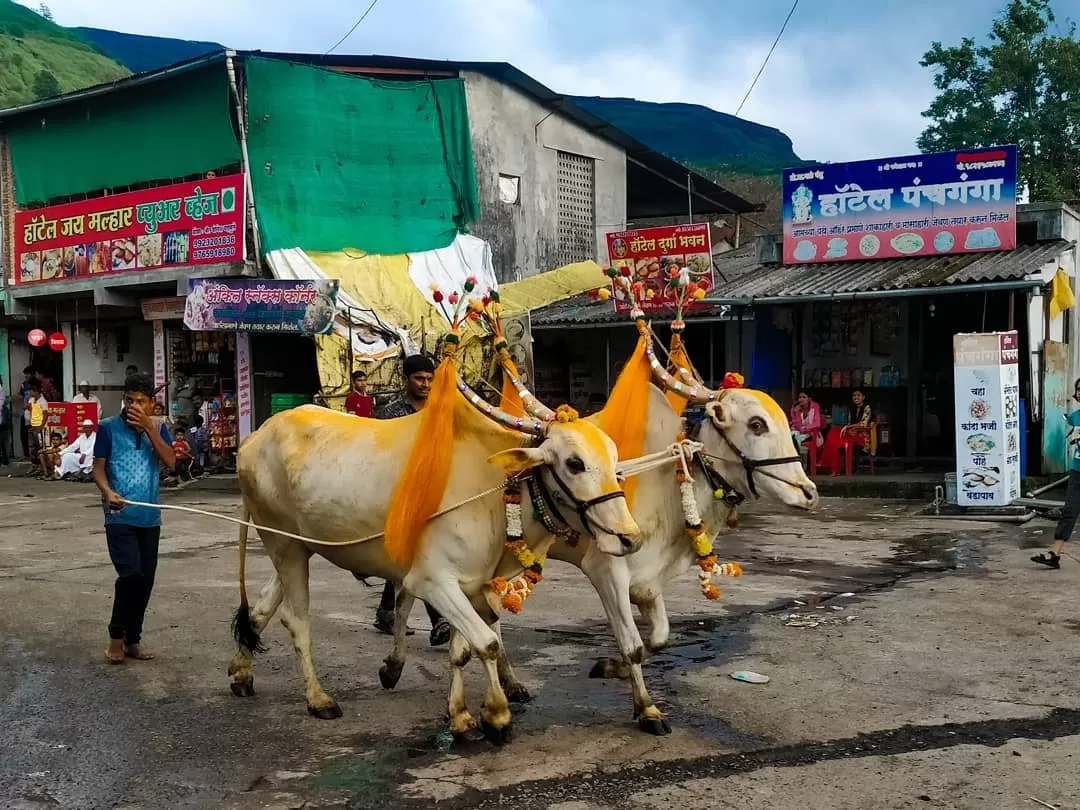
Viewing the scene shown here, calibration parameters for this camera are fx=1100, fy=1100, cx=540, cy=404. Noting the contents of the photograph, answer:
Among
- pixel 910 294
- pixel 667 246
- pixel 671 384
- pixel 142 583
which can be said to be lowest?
pixel 142 583

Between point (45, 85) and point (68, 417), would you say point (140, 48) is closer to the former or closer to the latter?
point (45, 85)

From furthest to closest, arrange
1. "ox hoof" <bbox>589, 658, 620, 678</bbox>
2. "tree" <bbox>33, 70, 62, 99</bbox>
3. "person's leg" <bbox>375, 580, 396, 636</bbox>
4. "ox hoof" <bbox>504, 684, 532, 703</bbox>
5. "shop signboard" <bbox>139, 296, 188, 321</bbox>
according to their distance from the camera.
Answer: "tree" <bbox>33, 70, 62, 99</bbox> → "shop signboard" <bbox>139, 296, 188, 321</bbox> → "person's leg" <bbox>375, 580, 396, 636</bbox> → "ox hoof" <bbox>589, 658, 620, 678</bbox> → "ox hoof" <bbox>504, 684, 532, 703</bbox>

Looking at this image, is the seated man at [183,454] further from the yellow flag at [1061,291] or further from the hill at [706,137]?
the hill at [706,137]

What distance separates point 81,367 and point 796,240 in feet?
43.2

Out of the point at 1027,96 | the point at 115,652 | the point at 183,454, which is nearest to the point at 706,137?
the point at 1027,96

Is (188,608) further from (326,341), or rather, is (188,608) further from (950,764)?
(326,341)

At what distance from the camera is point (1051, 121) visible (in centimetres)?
2348

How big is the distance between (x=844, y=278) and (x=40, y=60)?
30.5m

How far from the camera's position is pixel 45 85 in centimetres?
3173

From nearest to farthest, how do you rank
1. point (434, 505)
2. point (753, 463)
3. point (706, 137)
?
point (434, 505), point (753, 463), point (706, 137)

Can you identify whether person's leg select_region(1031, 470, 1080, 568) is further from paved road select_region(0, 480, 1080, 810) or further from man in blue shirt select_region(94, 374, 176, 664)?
man in blue shirt select_region(94, 374, 176, 664)

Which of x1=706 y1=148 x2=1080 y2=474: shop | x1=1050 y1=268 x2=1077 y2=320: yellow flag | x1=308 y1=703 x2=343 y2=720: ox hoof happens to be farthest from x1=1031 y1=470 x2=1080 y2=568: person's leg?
x1=308 y1=703 x2=343 y2=720: ox hoof

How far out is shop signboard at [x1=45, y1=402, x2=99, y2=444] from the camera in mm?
18828

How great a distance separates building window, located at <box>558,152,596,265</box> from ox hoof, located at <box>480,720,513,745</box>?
53.2 ft
